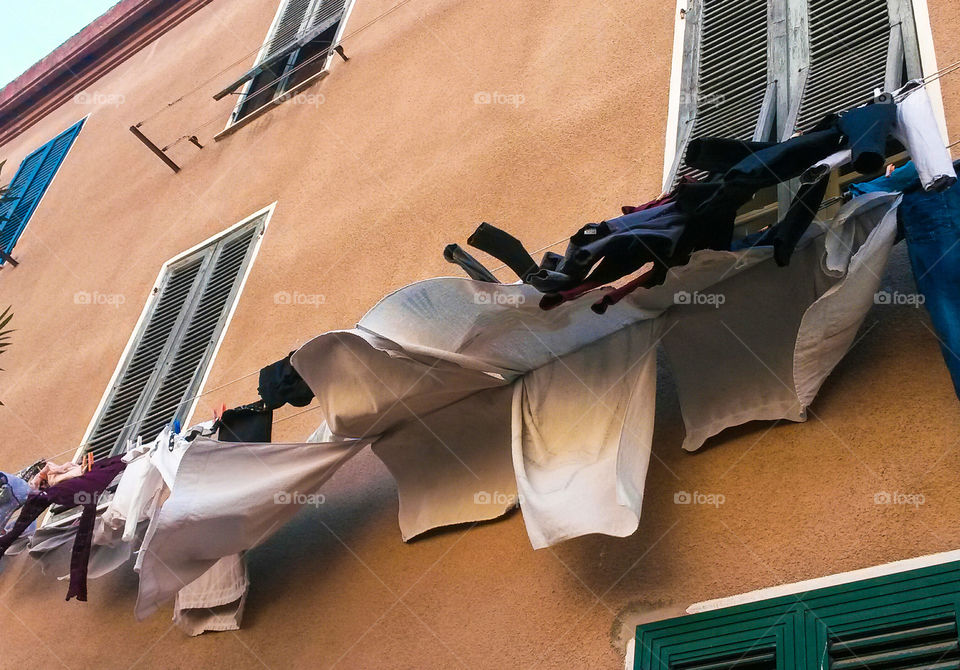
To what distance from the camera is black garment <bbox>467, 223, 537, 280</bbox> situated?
12.5 feet

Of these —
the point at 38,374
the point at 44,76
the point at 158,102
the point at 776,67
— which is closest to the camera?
the point at 776,67

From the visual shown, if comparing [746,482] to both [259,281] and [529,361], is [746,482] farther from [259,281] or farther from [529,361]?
[259,281]

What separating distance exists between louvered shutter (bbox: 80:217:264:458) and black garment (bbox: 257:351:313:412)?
1521mm

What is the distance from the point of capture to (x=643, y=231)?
3.52 metres

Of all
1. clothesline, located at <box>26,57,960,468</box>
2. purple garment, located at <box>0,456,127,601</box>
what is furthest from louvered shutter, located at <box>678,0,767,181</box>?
purple garment, located at <box>0,456,127,601</box>

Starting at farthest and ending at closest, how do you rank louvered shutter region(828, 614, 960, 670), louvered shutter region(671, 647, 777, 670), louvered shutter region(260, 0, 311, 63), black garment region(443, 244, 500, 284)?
1. louvered shutter region(260, 0, 311, 63)
2. black garment region(443, 244, 500, 284)
3. louvered shutter region(671, 647, 777, 670)
4. louvered shutter region(828, 614, 960, 670)

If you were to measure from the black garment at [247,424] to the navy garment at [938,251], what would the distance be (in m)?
2.61

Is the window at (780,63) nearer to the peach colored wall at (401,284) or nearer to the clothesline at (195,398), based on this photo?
the peach colored wall at (401,284)

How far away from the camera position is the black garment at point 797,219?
11.3ft

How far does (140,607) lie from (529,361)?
1.71 metres

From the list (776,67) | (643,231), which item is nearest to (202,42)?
(776,67)

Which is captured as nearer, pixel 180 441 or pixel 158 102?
pixel 180 441

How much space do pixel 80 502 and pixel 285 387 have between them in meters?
1.33

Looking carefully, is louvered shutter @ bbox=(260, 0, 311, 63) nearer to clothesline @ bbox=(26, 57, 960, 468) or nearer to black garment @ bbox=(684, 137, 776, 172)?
clothesline @ bbox=(26, 57, 960, 468)
